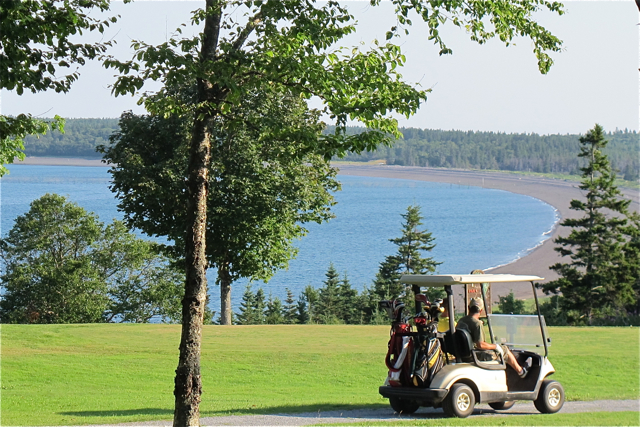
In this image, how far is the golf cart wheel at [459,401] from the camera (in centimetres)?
1073

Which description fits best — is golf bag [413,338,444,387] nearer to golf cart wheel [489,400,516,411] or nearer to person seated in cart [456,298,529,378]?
person seated in cart [456,298,529,378]

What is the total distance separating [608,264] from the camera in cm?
5209

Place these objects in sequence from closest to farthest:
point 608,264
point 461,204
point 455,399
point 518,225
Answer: point 455,399, point 608,264, point 518,225, point 461,204

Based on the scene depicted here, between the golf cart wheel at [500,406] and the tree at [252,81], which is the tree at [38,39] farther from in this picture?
the golf cart wheel at [500,406]

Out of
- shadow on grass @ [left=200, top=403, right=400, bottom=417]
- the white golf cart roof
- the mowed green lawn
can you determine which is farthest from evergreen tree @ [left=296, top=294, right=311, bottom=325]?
the white golf cart roof

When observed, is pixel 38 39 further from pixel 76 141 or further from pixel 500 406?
pixel 76 141

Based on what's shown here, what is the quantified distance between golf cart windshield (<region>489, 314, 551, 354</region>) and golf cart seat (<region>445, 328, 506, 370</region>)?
978 millimetres

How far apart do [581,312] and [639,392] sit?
3948 cm

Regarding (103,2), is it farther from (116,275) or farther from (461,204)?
(461,204)

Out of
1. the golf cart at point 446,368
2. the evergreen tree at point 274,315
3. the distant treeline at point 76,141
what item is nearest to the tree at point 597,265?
the evergreen tree at point 274,315

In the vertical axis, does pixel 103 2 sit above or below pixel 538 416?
above

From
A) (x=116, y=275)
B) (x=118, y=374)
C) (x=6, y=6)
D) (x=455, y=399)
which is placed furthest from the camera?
(x=116, y=275)

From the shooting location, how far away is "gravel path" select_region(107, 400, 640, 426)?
1084 cm

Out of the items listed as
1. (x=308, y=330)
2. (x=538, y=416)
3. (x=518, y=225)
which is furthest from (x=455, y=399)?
(x=518, y=225)
